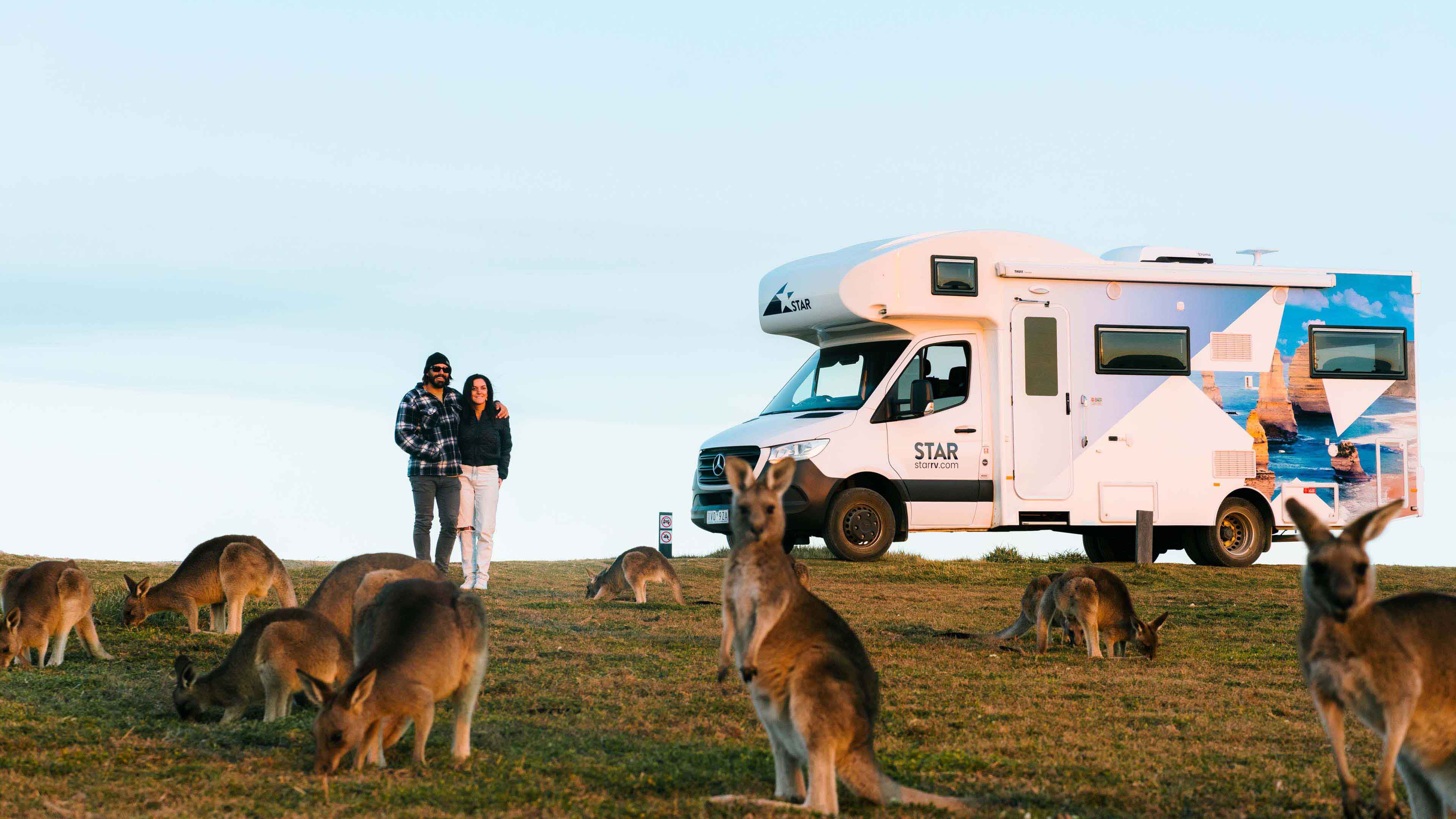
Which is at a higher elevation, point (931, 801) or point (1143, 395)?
point (1143, 395)

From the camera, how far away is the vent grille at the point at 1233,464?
65.7 ft

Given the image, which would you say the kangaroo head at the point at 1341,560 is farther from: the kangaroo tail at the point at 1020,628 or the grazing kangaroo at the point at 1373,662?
the kangaroo tail at the point at 1020,628

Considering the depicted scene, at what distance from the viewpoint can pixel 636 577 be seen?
15.9m

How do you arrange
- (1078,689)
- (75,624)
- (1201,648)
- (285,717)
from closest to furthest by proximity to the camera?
1. (285,717)
2. (1078,689)
3. (75,624)
4. (1201,648)

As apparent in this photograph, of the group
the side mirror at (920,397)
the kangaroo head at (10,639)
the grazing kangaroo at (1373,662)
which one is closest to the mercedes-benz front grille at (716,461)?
the side mirror at (920,397)

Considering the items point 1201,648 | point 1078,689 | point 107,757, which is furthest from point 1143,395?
point 107,757

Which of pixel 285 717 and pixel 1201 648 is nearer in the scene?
pixel 285 717

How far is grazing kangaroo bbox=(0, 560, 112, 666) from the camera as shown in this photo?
33.7ft

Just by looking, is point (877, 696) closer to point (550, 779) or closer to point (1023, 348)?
point (550, 779)

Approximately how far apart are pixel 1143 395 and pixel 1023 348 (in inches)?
81.9

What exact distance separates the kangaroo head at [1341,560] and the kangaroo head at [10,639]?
9.46m

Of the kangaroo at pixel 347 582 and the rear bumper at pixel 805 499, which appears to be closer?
the kangaroo at pixel 347 582

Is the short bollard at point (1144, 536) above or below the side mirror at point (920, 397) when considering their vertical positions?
below

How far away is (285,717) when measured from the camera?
805 centimetres
